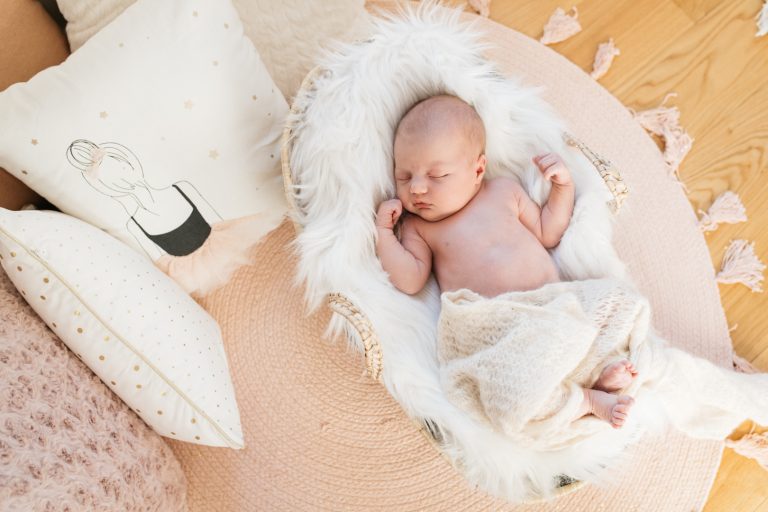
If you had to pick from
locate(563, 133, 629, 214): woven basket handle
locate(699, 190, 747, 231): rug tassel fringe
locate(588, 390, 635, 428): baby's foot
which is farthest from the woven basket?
locate(699, 190, 747, 231): rug tassel fringe

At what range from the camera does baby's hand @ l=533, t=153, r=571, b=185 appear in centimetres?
119

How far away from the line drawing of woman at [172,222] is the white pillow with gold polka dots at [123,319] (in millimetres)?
59

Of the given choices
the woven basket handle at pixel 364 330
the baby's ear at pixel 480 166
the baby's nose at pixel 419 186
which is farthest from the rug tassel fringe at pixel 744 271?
the woven basket handle at pixel 364 330

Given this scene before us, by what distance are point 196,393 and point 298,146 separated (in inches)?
20.4

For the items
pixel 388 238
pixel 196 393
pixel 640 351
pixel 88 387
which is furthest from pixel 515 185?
pixel 88 387

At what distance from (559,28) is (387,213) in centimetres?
80

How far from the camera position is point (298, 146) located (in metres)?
1.18

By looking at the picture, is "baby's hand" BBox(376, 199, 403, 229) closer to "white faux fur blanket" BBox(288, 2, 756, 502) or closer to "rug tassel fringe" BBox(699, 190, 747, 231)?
"white faux fur blanket" BBox(288, 2, 756, 502)

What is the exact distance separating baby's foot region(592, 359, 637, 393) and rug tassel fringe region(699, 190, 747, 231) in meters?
0.64

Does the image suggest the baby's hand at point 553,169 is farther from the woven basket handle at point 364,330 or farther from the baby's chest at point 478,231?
the woven basket handle at point 364,330

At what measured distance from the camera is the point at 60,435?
905mm

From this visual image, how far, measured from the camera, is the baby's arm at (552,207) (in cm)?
120

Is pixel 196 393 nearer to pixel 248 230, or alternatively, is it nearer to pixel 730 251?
pixel 248 230

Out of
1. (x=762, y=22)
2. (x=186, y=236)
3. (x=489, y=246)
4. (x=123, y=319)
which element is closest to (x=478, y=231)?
(x=489, y=246)
